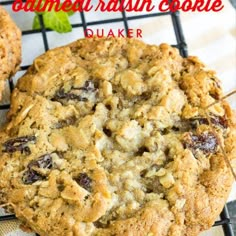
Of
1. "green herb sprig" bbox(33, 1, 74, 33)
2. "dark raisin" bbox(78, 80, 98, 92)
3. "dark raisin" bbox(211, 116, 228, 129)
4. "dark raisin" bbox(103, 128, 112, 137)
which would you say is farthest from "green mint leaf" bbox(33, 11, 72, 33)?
"dark raisin" bbox(211, 116, 228, 129)

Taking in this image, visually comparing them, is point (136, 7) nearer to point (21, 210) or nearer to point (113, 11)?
point (113, 11)

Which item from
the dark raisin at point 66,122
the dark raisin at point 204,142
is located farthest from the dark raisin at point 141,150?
the dark raisin at point 66,122

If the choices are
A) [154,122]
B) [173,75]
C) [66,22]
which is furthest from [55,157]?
[66,22]

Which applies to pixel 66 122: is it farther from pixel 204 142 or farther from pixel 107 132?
pixel 204 142

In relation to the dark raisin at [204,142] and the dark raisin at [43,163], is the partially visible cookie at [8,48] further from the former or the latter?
the dark raisin at [204,142]

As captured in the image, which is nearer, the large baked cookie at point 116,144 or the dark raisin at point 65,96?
the large baked cookie at point 116,144

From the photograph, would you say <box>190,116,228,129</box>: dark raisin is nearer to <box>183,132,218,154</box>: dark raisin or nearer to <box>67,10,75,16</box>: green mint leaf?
<box>183,132,218,154</box>: dark raisin
